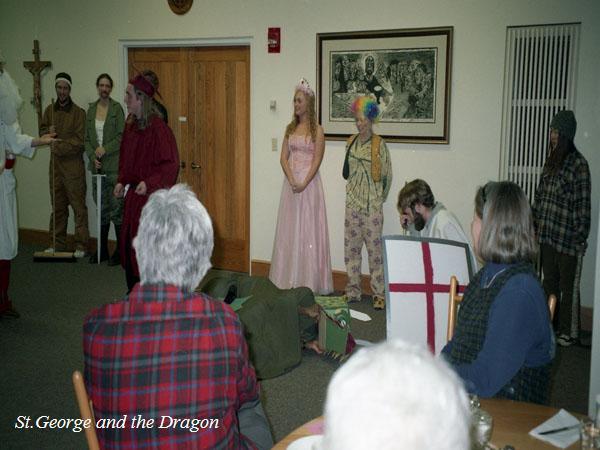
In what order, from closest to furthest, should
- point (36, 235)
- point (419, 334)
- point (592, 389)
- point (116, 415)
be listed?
1. point (116, 415)
2. point (592, 389)
3. point (419, 334)
4. point (36, 235)

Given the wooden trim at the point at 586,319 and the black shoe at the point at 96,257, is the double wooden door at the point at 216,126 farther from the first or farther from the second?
the wooden trim at the point at 586,319

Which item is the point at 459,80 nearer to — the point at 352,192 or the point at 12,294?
the point at 352,192

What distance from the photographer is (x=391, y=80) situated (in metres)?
5.04

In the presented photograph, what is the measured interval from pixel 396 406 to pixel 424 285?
1870 mm

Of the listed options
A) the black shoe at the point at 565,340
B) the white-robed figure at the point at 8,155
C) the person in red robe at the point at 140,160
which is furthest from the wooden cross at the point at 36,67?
the black shoe at the point at 565,340

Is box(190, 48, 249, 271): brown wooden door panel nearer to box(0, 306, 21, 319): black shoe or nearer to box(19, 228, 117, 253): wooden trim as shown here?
box(19, 228, 117, 253): wooden trim

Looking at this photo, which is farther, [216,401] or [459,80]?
[459,80]

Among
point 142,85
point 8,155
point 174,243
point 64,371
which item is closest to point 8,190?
point 8,155

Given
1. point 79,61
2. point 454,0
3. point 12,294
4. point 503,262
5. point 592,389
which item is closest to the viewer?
point 503,262

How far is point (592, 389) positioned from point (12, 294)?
175 inches

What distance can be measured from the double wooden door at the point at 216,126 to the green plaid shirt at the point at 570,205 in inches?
112

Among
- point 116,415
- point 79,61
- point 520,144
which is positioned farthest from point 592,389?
point 79,61

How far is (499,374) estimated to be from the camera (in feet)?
5.68

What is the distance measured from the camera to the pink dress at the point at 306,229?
520 cm
